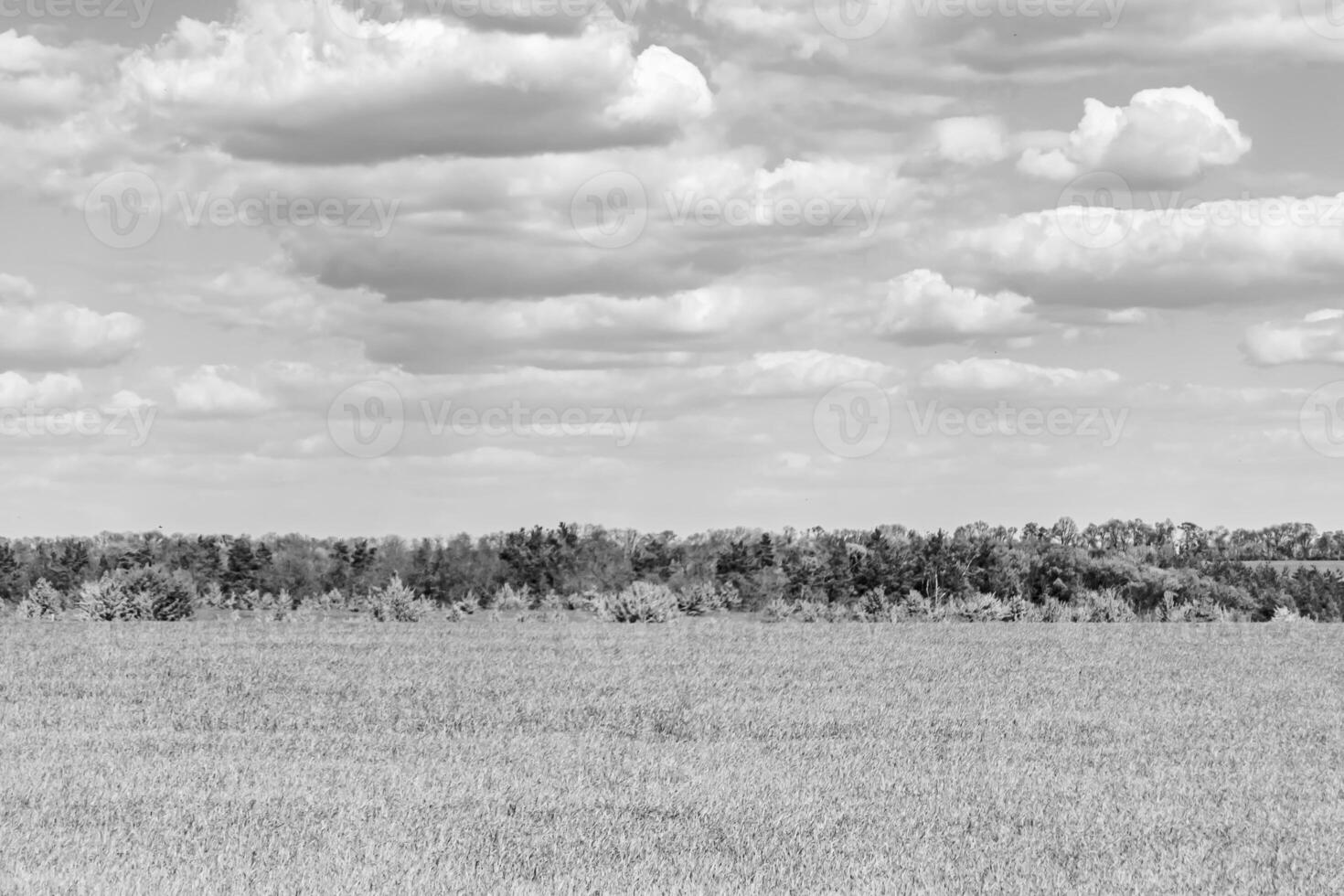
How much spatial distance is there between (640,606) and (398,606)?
720 cm

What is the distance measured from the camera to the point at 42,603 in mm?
41719

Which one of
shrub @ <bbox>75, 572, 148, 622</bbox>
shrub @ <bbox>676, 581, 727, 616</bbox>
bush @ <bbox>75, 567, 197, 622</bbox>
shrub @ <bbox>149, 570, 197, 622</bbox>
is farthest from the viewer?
shrub @ <bbox>676, 581, 727, 616</bbox>

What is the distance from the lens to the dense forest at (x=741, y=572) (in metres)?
50.5

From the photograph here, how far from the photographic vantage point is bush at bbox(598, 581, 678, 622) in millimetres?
41312

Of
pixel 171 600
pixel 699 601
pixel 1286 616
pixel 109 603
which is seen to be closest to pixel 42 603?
pixel 109 603

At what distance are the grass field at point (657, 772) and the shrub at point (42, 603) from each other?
1340 centimetres

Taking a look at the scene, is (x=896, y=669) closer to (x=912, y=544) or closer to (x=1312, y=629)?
(x=1312, y=629)

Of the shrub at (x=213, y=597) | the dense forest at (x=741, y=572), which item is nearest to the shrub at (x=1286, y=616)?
the dense forest at (x=741, y=572)

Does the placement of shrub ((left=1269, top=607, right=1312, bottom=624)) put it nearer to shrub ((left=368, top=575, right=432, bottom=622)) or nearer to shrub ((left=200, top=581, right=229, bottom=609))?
shrub ((left=368, top=575, right=432, bottom=622))

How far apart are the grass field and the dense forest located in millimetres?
22416

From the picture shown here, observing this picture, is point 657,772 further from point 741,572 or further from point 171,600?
point 741,572

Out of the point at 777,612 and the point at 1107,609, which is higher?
the point at 1107,609

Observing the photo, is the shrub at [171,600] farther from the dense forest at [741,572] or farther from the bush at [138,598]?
the dense forest at [741,572]

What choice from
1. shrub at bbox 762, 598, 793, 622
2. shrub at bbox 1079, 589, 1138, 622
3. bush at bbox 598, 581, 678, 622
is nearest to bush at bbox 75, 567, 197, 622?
bush at bbox 598, 581, 678, 622
